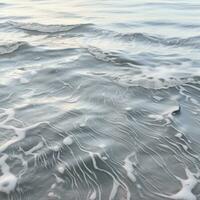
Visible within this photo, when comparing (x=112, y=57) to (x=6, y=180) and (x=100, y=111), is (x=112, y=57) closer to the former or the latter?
(x=100, y=111)

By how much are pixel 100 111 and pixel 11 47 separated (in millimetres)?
3929

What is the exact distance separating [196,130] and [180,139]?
328 millimetres

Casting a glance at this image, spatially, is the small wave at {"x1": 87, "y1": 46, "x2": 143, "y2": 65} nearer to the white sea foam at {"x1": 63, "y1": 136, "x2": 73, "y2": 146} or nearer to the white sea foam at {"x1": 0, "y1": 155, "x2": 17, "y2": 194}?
the white sea foam at {"x1": 63, "y1": 136, "x2": 73, "y2": 146}

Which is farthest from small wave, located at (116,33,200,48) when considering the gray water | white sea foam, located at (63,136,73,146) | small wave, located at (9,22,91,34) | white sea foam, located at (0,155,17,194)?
white sea foam, located at (0,155,17,194)

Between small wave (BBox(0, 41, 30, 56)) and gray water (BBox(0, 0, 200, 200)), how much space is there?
0.03 m

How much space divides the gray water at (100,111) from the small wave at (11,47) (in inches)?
1.3

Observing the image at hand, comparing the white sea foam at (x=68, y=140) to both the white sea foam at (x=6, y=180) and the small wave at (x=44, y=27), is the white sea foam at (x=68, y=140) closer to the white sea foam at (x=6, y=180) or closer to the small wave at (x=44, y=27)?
the white sea foam at (x=6, y=180)

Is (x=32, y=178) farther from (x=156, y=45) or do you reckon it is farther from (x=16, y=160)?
(x=156, y=45)

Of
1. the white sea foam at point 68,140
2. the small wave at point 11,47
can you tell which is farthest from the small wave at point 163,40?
the white sea foam at point 68,140

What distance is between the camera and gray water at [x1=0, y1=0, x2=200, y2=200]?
13.3 feet

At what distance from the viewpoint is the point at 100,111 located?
5672 millimetres

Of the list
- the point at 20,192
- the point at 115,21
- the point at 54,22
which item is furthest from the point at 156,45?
the point at 20,192

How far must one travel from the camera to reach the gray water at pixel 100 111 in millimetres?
4059

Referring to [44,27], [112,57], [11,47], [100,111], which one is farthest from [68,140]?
[44,27]
